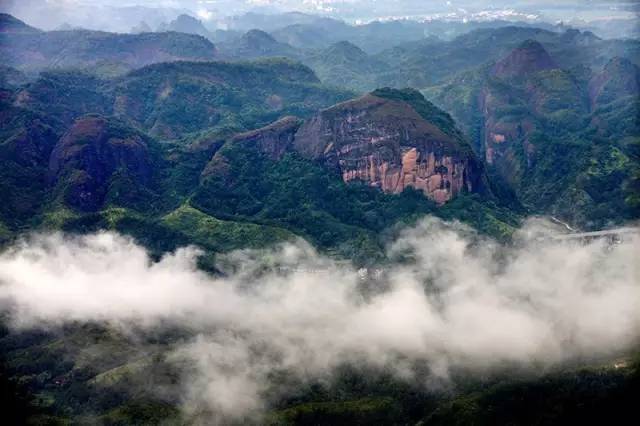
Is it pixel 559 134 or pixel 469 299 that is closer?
pixel 469 299

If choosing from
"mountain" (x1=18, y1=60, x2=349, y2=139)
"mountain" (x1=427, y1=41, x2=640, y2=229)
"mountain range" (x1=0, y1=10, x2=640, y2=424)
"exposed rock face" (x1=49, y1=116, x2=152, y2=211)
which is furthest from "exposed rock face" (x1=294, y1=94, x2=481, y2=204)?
"mountain" (x1=18, y1=60, x2=349, y2=139)

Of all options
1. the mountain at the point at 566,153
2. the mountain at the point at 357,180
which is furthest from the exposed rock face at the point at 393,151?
the mountain at the point at 566,153

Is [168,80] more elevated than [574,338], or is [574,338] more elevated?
[168,80]

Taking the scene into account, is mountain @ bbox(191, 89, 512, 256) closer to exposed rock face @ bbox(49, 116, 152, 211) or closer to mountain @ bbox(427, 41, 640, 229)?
exposed rock face @ bbox(49, 116, 152, 211)

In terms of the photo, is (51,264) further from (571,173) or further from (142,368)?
(571,173)

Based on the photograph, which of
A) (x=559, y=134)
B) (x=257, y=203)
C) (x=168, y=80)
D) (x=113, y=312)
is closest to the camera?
(x=113, y=312)

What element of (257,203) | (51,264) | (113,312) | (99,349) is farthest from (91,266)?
(257,203)

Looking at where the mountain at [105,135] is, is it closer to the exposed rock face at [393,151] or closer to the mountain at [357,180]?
the mountain at [357,180]

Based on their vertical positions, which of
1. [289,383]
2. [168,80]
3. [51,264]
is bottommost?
[289,383]
